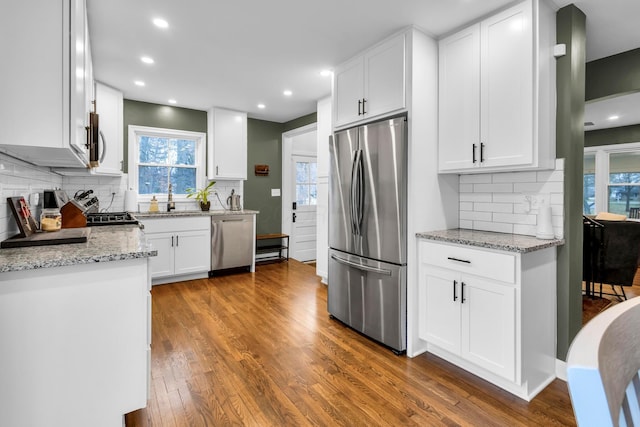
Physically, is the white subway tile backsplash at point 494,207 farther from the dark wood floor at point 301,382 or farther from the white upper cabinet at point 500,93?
the dark wood floor at point 301,382

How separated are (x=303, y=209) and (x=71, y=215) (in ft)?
12.9

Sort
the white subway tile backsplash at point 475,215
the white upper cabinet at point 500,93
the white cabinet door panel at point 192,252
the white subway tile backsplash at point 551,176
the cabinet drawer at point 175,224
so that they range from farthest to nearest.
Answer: the white cabinet door panel at point 192,252, the cabinet drawer at point 175,224, the white subway tile backsplash at point 475,215, the white subway tile backsplash at point 551,176, the white upper cabinet at point 500,93

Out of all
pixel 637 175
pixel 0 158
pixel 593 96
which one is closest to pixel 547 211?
pixel 593 96

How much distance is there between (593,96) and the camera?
9.33 feet

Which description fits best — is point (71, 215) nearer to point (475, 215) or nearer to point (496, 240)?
point (496, 240)

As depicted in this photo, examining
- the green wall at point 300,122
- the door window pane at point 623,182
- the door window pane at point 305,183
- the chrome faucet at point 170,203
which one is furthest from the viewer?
the door window pane at point 305,183

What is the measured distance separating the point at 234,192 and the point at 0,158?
365cm

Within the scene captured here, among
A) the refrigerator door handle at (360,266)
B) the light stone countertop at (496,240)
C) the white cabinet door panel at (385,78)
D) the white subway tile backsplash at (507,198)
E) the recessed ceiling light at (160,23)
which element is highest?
the recessed ceiling light at (160,23)

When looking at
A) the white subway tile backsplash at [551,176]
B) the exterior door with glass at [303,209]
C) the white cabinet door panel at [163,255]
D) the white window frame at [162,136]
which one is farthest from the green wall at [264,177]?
the white subway tile backsplash at [551,176]

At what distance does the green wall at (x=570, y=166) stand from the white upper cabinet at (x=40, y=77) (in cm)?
282

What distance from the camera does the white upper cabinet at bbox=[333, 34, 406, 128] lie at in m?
2.52

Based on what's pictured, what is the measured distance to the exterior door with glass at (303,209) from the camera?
590 centimetres

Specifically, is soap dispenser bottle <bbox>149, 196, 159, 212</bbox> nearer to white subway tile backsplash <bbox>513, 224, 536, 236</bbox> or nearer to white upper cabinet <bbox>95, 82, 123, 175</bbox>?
white upper cabinet <bbox>95, 82, 123, 175</bbox>

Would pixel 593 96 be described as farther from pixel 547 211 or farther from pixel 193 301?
pixel 193 301
